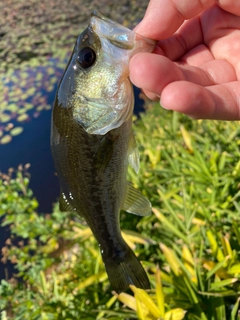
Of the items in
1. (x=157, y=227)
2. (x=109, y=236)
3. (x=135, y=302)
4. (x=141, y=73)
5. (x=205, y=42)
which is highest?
(x=141, y=73)

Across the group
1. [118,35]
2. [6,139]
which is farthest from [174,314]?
[6,139]

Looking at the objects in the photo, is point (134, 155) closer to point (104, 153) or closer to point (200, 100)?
point (104, 153)

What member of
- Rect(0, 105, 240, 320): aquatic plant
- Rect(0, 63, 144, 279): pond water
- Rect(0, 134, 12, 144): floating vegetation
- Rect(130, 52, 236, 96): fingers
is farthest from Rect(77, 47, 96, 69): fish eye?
Rect(0, 134, 12, 144): floating vegetation

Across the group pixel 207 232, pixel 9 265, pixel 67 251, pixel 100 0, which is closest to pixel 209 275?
pixel 207 232

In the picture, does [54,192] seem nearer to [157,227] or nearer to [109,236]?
[157,227]

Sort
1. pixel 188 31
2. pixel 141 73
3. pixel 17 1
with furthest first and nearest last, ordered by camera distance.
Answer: pixel 17 1 < pixel 188 31 < pixel 141 73

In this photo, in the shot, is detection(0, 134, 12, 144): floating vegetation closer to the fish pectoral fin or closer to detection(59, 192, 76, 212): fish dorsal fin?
detection(59, 192, 76, 212): fish dorsal fin
